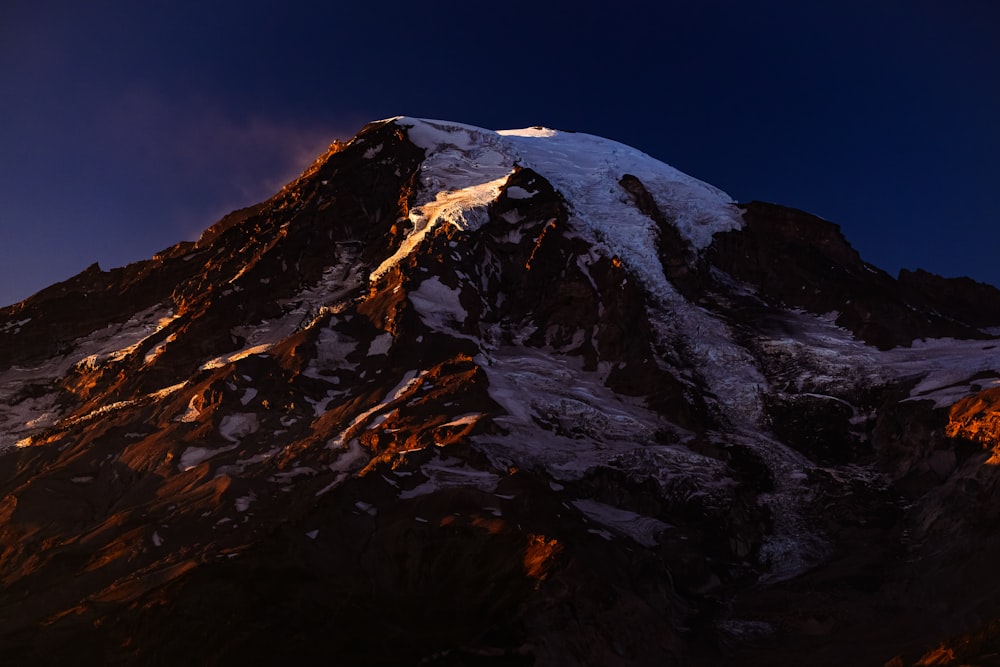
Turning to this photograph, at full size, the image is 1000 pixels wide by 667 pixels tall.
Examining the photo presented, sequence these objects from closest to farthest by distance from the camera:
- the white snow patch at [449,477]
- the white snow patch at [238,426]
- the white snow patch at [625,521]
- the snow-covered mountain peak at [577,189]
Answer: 1. the white snow patch at [449,477]
2. the white snow patch at [625,521]
3. the white snow patch at [238,426]
4. the snow-covered mountain peak at [577,189]

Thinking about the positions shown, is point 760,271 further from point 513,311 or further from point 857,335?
point 513,311

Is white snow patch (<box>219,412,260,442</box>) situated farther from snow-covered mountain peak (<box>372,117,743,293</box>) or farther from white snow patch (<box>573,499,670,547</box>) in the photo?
white snow patch (<box>573,499,670,547</box>)

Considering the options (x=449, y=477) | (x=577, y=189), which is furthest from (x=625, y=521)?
(x=577, y=189)

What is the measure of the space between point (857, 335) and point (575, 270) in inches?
1506

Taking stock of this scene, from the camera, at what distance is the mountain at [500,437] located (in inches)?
3120

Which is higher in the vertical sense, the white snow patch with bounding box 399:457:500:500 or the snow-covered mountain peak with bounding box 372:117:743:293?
the snow-covered mountain peak with bounding box 372:117:743:293

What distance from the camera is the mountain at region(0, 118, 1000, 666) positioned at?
7925 cm

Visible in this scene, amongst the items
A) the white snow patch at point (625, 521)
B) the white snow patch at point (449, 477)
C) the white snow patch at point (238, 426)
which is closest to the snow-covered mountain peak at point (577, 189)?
the white snow patch at point (238, 426)

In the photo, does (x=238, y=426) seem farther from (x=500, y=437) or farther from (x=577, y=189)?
(x=577, y=189)

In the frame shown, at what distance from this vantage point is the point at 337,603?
7925cm

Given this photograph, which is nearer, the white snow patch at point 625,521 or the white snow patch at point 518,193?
the white snow patch at point 625,521

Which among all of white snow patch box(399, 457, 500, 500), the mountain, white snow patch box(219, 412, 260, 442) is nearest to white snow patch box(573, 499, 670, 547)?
the mountain

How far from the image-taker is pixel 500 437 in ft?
335

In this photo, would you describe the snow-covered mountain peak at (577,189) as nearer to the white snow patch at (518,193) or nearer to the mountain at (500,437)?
the white snow patch at (518,193)
